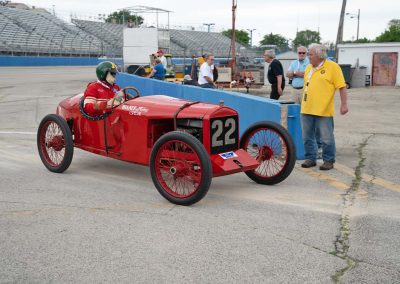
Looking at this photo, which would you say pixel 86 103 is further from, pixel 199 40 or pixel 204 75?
pixel 199 40

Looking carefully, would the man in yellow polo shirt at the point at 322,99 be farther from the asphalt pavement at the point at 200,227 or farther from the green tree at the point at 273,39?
the green tree at the point at 273,39

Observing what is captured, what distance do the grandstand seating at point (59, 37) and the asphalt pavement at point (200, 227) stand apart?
1396 inches

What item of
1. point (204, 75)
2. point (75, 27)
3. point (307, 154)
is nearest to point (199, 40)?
point (75, 27)

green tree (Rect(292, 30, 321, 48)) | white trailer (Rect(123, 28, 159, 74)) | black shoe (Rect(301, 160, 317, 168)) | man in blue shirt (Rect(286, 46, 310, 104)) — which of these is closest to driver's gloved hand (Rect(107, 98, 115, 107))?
black shoe (Rect(301, 160, 317, 168))

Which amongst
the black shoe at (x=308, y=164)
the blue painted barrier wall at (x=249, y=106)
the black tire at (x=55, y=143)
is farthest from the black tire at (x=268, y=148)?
the black tire at (x=55, y=143)

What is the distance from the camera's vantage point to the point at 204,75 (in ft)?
38.7

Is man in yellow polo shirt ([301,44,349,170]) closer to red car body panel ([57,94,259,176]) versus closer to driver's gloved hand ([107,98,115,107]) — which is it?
red car body panel ([57,94,259,176])

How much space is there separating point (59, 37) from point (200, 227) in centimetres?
5327

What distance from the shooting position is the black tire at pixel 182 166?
457 centimetres

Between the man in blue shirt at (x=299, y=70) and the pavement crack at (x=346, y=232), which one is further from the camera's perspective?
the man in blue shirt at (x=299, y=70)

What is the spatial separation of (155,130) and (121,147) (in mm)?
523

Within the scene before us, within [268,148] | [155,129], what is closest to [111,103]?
[155,129]

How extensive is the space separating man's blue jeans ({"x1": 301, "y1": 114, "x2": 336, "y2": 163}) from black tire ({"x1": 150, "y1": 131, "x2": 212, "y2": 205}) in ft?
6.96

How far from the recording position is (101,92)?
604cm
